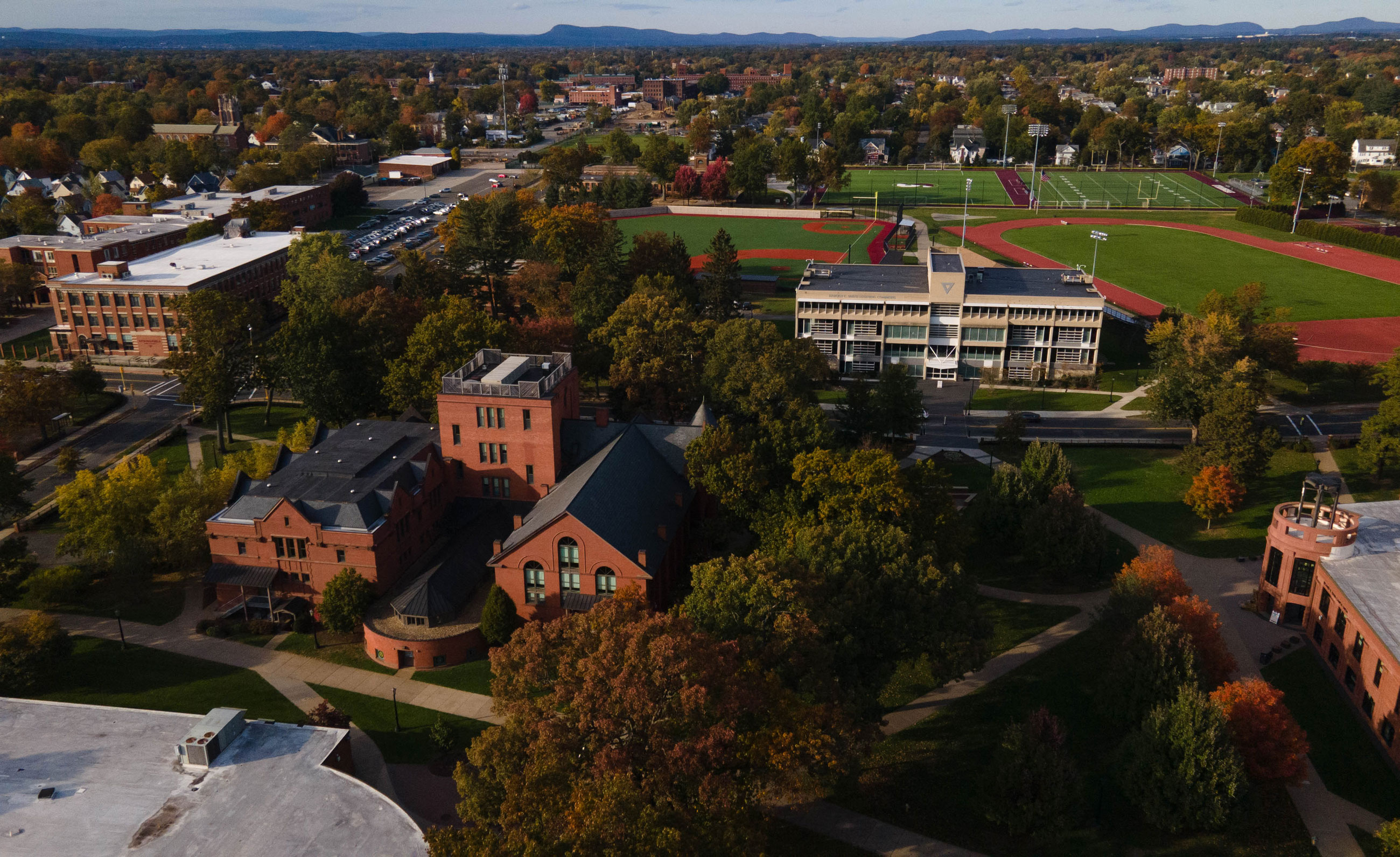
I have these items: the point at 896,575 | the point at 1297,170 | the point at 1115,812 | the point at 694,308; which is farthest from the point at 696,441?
the point at 1297,170

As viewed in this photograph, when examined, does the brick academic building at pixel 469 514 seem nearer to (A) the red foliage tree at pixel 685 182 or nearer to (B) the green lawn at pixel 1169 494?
(B) the green lawn at pixel 1169 494

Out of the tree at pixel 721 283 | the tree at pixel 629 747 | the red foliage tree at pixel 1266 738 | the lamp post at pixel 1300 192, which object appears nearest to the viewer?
the tree at pixel 629 747

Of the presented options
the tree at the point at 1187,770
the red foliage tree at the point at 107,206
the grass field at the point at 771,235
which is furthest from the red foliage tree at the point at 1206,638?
the red foliage tree at the point at 107,206

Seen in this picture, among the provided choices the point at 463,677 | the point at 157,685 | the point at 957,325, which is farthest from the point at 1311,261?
the point at 157,685

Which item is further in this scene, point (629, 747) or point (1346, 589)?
point (1346, 589)

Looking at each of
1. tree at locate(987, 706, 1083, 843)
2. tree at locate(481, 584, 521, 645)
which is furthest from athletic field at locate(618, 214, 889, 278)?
tree at locate(987, 706, 1083, 843)

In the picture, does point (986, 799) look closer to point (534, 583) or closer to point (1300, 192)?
point (534, 583)
